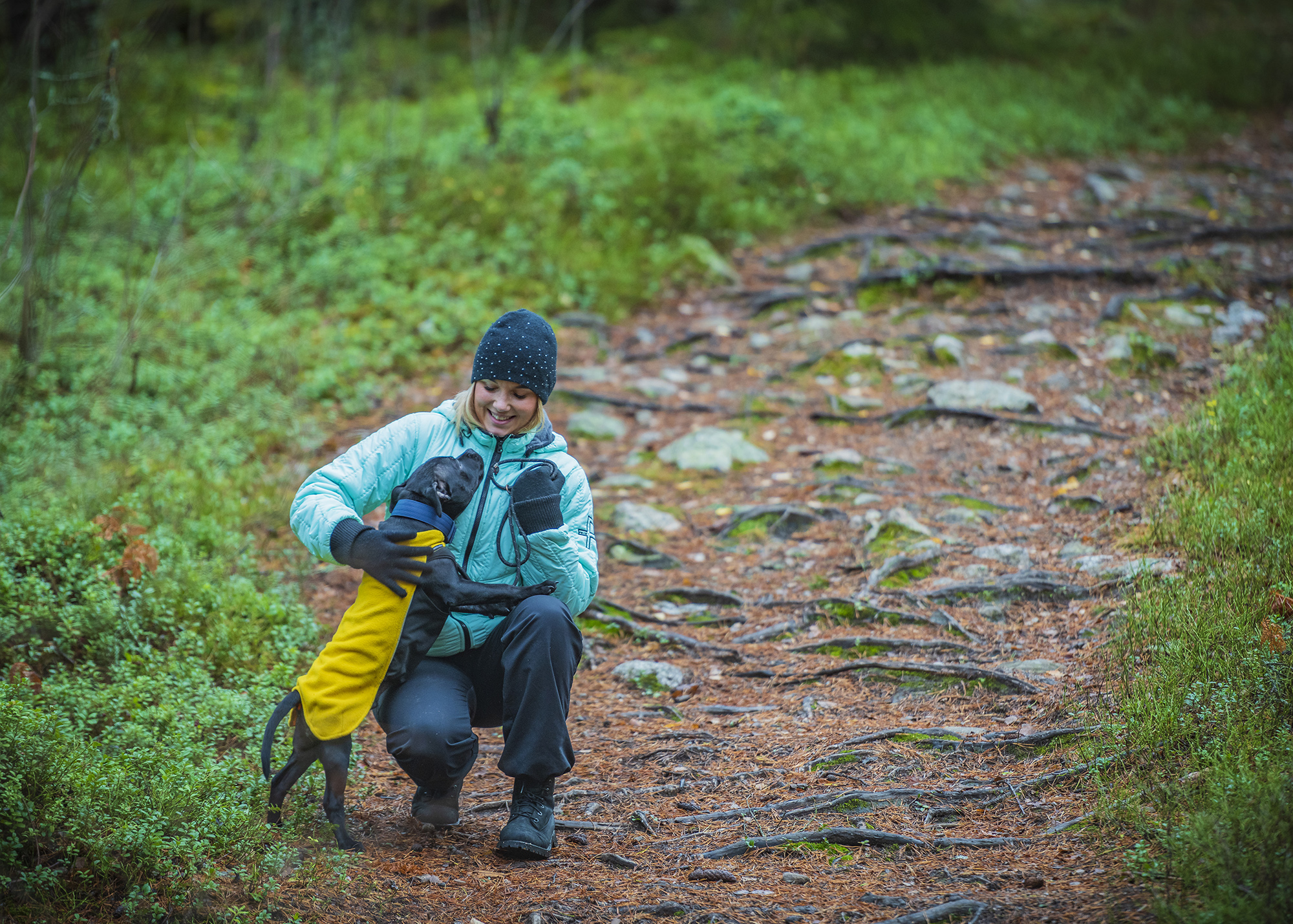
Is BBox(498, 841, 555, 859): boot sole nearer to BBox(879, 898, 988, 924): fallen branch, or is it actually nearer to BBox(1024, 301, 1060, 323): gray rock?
BBox(879, 898, 988, 924): fallen branch

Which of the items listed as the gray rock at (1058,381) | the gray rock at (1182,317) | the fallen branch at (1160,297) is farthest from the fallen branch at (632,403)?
the gray rock at (1182,317)

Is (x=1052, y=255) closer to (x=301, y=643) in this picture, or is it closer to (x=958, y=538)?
(x=958, y=538)

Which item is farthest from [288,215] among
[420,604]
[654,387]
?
[420,604]

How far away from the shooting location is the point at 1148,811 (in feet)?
9.14

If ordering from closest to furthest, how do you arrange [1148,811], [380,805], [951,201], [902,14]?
[1148,811] < [380,805] < [951,201] < [902,14]

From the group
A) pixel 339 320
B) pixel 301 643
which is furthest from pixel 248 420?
pixel 301 643

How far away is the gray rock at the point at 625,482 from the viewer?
6418 millimetres

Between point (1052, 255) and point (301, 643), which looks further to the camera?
point (1052, 255)

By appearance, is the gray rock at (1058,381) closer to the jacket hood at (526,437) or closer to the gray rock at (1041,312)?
the gray rock at (1041,312)

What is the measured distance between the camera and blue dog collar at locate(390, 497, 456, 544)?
9.76 feet

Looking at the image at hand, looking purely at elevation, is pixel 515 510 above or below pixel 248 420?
above

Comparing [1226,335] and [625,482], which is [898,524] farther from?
[1226,335]

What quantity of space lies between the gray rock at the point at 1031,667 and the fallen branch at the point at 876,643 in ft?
0.72

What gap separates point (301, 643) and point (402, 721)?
5.08ft
